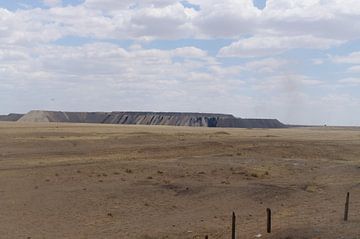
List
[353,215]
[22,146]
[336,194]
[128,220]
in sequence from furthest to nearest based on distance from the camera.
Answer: [22,146] < [336,194] < [128,220] < [353,215]

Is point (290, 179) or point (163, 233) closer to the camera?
point (163, 233)

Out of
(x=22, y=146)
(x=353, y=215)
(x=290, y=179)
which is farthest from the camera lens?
(x=22, y=146)

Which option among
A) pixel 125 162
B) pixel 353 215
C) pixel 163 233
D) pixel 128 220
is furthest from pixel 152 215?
pixel 125 162

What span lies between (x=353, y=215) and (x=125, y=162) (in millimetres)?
20166

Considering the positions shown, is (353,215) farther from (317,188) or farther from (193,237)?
(317,188)

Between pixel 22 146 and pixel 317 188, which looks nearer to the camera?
pixel 317 188

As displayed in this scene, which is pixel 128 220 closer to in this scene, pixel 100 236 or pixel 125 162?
pixel 100 236

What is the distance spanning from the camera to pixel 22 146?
4788 centimetres

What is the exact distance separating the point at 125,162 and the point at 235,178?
344 inches

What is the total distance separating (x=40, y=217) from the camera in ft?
69.3

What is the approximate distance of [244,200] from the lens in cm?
2388

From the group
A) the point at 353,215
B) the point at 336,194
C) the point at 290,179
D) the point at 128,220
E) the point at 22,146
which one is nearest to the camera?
the point at 353,215

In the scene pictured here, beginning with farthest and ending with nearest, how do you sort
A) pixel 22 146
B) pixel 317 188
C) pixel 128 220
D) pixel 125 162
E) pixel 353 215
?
pixel 22 146, pixel 125 162, pixel 317 188, pixel 128 220, pixel 353 215

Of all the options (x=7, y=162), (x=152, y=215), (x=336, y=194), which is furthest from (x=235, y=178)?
(x=7, y=162)
